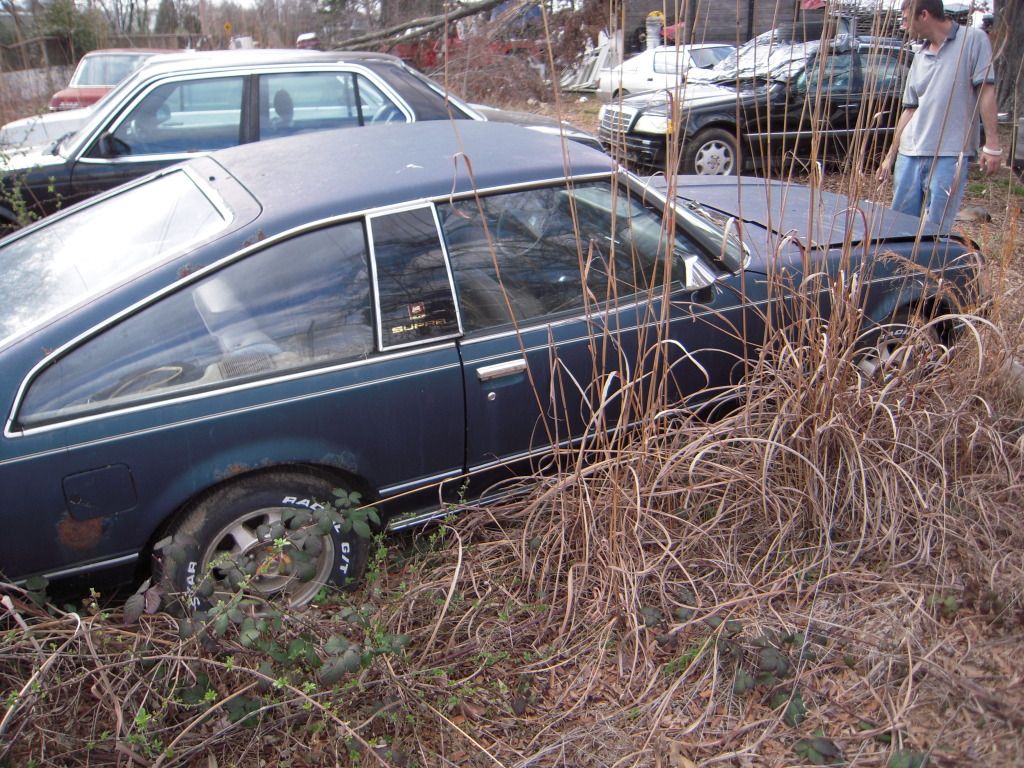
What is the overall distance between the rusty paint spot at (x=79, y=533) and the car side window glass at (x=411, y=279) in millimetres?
1076

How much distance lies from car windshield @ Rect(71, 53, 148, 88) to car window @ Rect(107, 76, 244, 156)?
6.99m

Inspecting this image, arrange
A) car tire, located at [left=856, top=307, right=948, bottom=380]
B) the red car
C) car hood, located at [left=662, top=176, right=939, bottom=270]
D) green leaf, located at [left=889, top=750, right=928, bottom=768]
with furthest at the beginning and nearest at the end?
the red car
car hood, located at [left=662, top=176, right=939, bottom=270]
car tire, located at [left=856, top=307, right=948, bottom=380]
green leaf, located at [left=889, top=750, right=928, bottom=768]

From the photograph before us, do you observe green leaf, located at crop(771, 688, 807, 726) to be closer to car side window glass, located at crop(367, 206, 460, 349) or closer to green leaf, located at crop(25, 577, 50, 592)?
car side window glass, located at crop(367, 206, 460, 349)

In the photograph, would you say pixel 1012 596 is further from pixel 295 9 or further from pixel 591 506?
pixel 295 9

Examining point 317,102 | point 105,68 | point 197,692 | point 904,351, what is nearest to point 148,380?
point 197,692

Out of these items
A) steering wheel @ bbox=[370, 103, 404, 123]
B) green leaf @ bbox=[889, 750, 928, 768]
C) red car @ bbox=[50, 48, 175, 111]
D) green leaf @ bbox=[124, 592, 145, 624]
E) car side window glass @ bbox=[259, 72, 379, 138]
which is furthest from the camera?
red car @ bbox=[50, 48, 175, 111]

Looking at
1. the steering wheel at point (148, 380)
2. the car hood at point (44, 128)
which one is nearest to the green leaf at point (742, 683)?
the steering wheel at point (148, 380)

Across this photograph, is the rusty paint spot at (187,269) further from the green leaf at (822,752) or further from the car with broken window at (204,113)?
the car with broken window at (204,113)

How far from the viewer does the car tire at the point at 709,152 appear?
8.95 metres

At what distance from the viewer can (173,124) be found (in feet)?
20.1

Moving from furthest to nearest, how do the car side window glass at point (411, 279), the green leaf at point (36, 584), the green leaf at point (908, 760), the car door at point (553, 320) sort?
the car door at point (553, 320) < the car side window glass at point (411, 279) < the green leaf at point (36, 584) < the green leaf at point (908, 760)

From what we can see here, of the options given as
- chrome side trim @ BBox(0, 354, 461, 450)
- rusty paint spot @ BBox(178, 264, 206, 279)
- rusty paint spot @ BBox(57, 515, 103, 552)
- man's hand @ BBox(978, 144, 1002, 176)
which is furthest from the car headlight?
rusty paint spot @ BBox(57, 515, 103, 552)

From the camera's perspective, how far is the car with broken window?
5.81 meters

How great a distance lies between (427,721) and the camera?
2.47 meters
